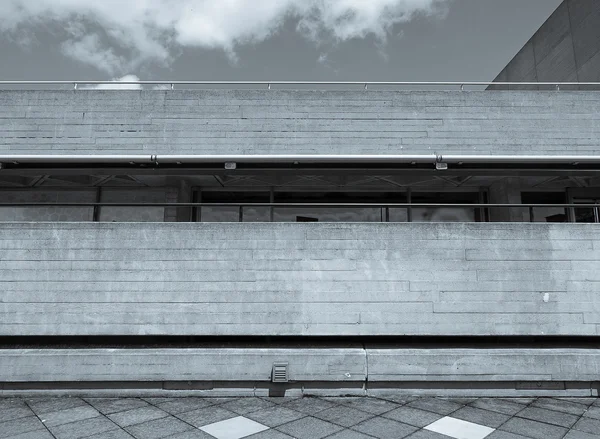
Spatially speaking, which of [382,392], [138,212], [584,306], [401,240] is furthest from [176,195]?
A: [584,306]

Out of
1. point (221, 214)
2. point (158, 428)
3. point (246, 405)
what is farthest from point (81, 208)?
point (246, 405)

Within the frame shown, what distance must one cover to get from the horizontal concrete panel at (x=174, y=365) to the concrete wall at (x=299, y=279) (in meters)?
0.33

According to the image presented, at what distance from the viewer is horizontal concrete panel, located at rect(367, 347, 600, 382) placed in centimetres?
541

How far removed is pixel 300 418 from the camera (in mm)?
4570

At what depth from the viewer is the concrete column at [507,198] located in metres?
7.44

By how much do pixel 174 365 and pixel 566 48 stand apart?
13037 mm

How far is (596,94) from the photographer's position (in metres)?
7.06

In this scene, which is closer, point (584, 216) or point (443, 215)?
point (443, 215)

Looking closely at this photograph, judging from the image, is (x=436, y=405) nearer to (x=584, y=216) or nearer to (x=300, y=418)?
(x=300, y=418)

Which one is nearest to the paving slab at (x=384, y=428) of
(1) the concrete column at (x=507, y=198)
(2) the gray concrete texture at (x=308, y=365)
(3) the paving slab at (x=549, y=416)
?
(2) the gray concrete texture at (x=308, y=365)

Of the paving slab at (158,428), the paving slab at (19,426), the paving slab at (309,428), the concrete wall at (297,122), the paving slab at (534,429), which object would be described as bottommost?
the paving slab at (534,429)

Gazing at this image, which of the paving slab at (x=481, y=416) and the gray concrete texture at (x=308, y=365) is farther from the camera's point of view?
the gray concrete texture at (x=308, y=365)

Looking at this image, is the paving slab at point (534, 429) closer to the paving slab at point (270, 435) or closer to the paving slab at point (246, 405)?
the paving slab at point (270, 435)

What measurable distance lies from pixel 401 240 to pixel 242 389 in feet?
10.8
